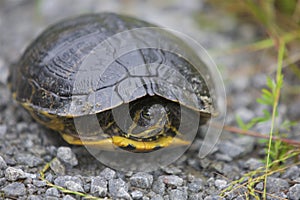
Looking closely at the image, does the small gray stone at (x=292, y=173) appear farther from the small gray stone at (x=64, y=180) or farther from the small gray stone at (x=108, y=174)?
the small gray stone at (x=64, y=180)

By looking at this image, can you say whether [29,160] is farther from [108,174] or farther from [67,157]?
[108,174]

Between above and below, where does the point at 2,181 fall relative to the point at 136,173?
below

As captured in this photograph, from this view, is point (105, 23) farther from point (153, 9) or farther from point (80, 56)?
point (153, 9)

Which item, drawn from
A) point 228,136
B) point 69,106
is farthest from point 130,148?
point 228,136

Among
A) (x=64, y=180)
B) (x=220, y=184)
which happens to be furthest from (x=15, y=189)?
(x=220, y=184)

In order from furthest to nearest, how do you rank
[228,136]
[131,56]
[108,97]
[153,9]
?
[153,9]
[228,136]
[131,56]
[108,97]

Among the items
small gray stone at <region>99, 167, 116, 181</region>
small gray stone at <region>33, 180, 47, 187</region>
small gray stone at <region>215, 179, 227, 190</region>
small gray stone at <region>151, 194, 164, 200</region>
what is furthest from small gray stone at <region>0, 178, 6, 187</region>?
small gray stone at <region>215, 179, 227, 190</region>

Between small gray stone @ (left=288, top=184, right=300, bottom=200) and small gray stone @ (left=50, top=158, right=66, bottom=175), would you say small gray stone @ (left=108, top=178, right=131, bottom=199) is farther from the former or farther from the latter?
small gray stone @ (left=288, top=184, right=300, bottom=200)
